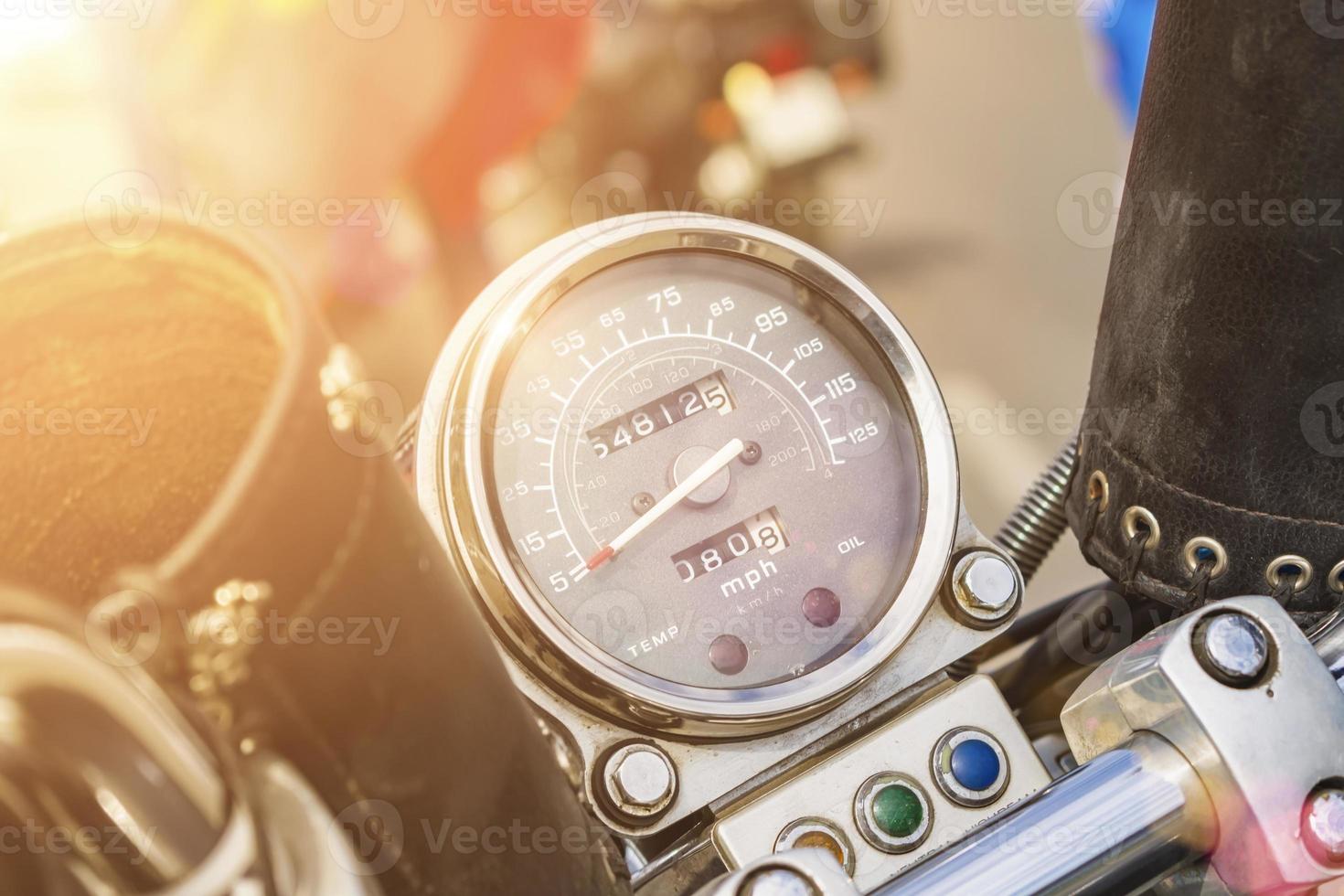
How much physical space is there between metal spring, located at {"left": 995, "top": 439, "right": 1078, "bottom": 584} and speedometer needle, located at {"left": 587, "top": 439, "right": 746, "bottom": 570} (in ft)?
1.14

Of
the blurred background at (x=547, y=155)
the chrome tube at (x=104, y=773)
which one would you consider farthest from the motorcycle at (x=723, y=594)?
the blurred background at (x=547, y=155)

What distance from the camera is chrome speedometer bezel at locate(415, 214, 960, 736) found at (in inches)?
43.4

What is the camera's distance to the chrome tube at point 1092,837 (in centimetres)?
73

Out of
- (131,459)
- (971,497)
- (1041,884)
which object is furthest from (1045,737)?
(971,497)

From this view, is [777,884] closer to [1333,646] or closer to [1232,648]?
[1232,648]

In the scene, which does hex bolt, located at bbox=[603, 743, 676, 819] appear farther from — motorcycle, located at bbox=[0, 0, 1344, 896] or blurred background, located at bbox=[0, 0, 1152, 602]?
blurred background, located at bbox=[0, 0, 1152, 602]

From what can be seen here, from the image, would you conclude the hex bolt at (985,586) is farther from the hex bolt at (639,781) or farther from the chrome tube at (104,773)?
the chrome tube at (104,773)

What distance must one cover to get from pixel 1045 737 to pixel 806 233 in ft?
12.2

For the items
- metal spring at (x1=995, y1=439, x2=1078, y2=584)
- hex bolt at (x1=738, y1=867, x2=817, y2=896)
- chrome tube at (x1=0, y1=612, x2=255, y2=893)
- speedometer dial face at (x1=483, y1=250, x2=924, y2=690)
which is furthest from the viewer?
metal spring at (x1=995, y1=439, x2=1078, y2=584)

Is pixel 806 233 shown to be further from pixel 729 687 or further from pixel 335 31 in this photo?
pixel 729 687

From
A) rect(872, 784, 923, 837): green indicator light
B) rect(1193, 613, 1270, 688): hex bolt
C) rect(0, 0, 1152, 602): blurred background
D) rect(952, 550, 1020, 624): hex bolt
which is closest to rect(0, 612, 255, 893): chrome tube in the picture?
rect(1193, 613, 1270, 688): hex bolt

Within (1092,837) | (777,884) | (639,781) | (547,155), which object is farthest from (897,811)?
(547,155)

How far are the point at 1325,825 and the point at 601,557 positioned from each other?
65 cm

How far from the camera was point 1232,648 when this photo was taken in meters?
0.79
